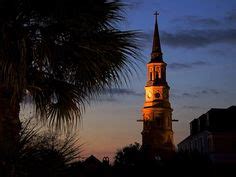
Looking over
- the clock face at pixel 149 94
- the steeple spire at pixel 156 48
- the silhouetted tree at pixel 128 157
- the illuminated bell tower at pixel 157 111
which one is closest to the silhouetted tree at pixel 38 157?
the silhouetted tree at pixel 128 157

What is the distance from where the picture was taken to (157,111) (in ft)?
318

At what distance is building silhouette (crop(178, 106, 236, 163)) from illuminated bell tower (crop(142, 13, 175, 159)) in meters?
33.8

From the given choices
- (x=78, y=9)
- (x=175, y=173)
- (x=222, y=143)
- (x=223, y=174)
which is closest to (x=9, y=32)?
(x=78, y=9)

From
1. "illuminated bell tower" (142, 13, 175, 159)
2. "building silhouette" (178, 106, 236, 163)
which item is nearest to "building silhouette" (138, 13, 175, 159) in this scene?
"illuminated bell tower" (142, 13, 175, 159)

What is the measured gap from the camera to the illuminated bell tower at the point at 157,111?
95.2m

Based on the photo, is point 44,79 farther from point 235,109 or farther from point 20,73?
point 235,109

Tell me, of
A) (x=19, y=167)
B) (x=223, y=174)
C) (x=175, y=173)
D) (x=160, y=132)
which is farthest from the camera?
(x=160, y=132)

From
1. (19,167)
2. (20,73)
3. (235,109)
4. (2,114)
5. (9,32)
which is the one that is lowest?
(19,167)

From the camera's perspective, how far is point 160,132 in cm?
9625

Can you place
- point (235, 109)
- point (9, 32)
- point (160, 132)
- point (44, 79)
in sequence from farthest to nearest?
point (160, 132) < point (235, 109) < point (44, 79) < point (9, 32)

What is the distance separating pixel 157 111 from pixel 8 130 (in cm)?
8890

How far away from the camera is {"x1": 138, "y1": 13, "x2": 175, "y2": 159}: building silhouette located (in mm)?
95188

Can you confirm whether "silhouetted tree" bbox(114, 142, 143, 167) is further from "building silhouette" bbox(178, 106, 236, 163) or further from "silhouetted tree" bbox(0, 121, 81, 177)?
"silhouetted tree" bbox(0, 121, 81, 177)

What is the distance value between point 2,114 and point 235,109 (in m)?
51.7
